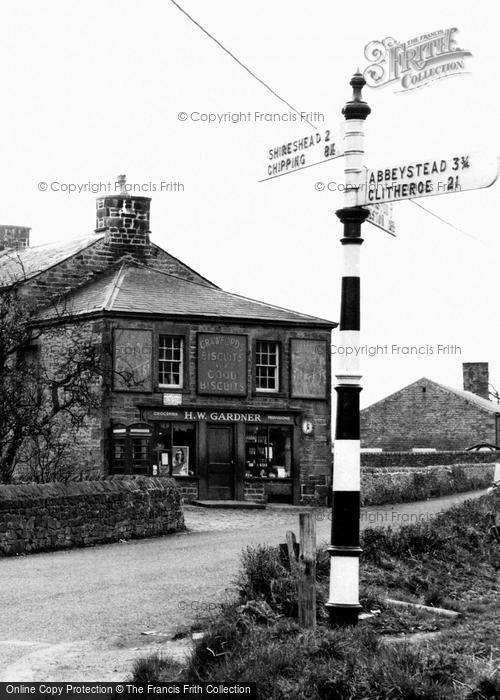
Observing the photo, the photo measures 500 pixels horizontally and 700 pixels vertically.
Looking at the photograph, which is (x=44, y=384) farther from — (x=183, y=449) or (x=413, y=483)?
(x=413, y=483)

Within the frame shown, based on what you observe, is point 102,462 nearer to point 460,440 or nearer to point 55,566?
point 55,566

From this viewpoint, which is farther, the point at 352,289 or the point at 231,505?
the point at 231,505

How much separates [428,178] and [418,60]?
0.91 metres

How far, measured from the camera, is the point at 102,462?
32969 mm

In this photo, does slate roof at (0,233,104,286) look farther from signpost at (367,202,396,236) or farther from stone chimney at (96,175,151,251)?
signpost at (367,202,396,236)

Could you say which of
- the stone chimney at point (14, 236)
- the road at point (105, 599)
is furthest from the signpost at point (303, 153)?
the stone chimney at point (14, 236)

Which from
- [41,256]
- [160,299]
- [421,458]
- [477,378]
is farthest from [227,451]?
[477,378]

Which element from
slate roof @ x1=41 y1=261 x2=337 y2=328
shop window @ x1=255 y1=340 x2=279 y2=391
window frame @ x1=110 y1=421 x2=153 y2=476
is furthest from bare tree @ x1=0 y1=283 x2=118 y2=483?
shop window @ x1=255 y1=340 x2=279 y2=391

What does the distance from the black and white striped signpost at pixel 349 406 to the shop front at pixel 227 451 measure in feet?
75.3

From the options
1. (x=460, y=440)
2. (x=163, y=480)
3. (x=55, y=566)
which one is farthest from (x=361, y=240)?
(x=460, y=440)

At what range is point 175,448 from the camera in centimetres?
3450

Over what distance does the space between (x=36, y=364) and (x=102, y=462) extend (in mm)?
4091

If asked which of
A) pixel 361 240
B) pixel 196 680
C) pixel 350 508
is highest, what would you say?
pixel 361 240

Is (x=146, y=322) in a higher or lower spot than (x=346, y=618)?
higher
